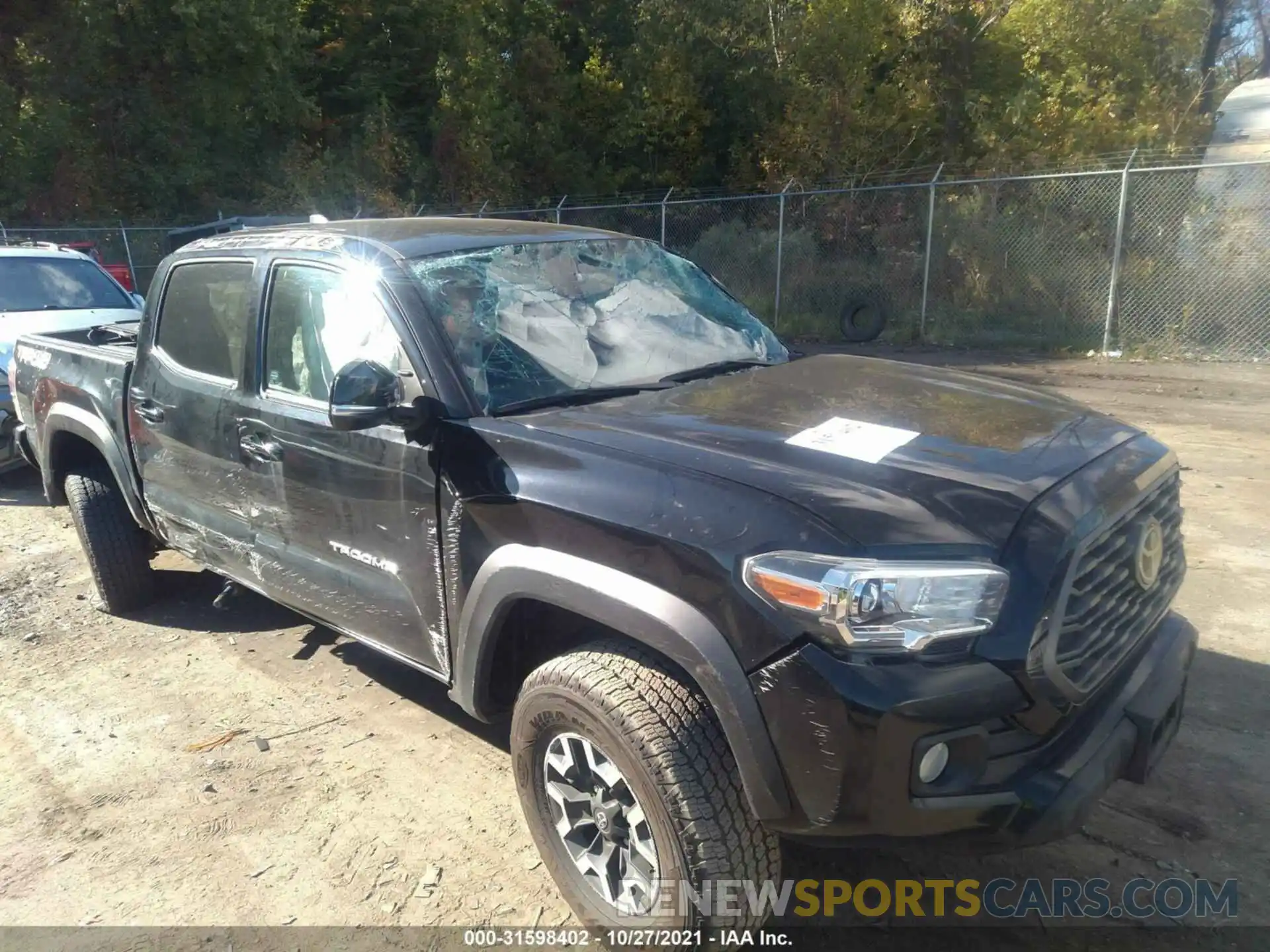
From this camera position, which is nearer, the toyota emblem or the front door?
the toyota emblem

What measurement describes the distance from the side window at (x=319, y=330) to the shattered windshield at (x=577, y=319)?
214 mm

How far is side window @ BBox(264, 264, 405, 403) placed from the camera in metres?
3.15

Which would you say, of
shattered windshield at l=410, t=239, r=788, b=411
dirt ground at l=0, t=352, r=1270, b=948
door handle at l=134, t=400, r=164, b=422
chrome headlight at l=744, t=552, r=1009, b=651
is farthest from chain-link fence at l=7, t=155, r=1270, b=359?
chrome headlight at l=744, t=552, r=1009, b=651

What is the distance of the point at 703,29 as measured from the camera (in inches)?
888

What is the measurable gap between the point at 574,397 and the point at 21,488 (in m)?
6.64

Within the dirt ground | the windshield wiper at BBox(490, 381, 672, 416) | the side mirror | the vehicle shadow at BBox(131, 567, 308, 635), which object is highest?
the side mirror

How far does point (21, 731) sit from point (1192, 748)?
Answer: 451 centimetres

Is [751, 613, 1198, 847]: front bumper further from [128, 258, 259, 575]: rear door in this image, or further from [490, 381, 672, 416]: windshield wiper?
[128, 258, 259, 575]: rear door

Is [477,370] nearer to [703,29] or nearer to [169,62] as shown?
[703,29]

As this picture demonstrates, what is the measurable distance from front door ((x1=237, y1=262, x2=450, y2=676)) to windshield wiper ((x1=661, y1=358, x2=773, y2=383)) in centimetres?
89

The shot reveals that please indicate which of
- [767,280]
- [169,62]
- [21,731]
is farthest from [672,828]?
[169,62]

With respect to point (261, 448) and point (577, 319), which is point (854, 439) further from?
point (261, 448)

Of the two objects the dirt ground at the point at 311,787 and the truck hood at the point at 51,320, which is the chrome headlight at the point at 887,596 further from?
the truck hood at the point at 51,320

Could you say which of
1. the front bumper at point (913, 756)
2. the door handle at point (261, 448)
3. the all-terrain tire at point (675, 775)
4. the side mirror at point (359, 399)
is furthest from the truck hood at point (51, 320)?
A: the front bumper at point (913, 756)
